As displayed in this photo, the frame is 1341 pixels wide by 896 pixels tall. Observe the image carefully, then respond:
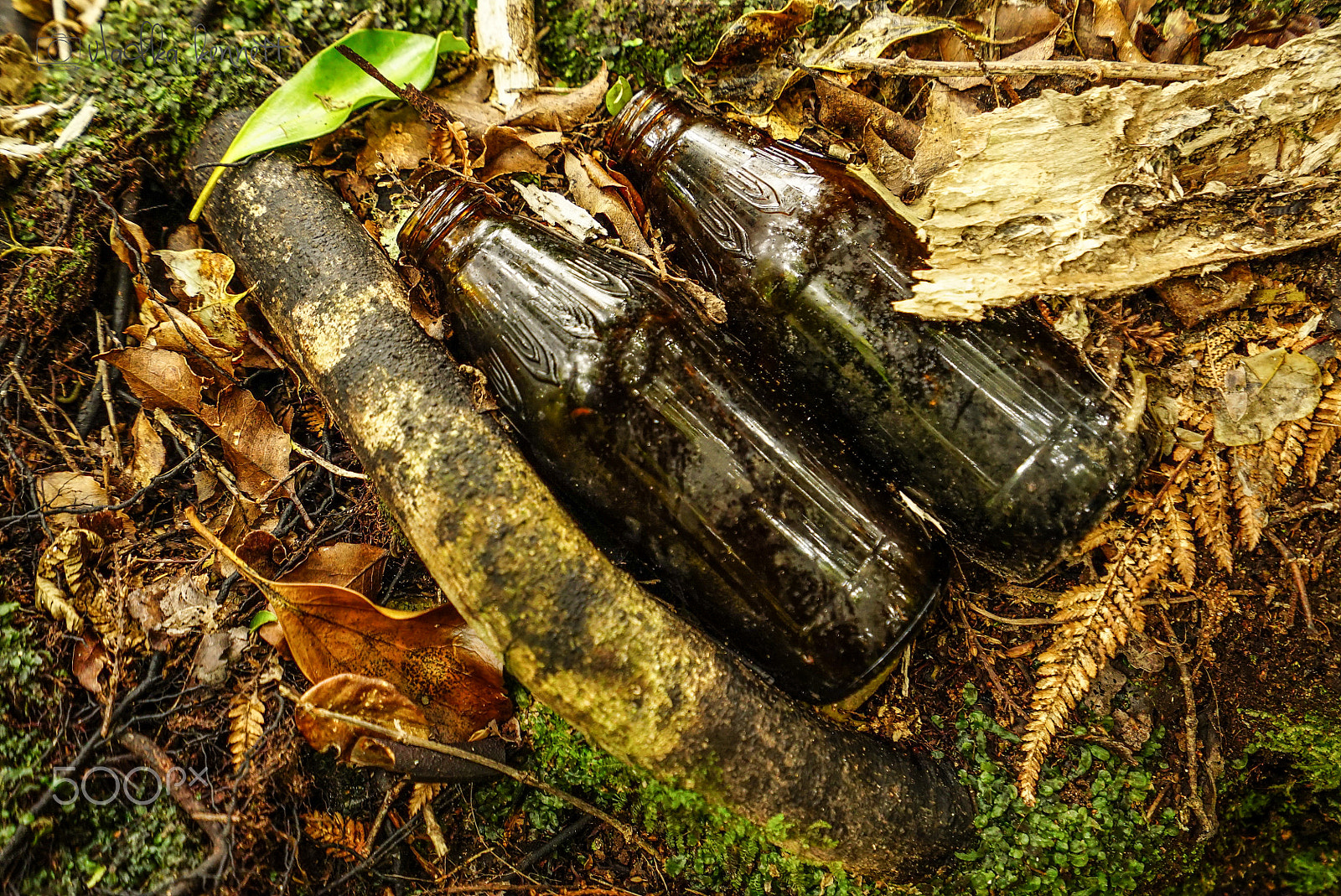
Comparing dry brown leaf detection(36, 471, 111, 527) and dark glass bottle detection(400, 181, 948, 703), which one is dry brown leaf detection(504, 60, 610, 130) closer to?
dark glass bottle detection(400, 181, 948, 703)

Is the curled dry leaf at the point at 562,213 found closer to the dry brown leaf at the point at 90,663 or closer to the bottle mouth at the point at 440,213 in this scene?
the bottle mouth at the point at 440,213

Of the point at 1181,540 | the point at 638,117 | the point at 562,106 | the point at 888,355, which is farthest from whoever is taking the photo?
the point at 562,106

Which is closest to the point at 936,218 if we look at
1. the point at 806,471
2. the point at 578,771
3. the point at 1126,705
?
the point at 806,471

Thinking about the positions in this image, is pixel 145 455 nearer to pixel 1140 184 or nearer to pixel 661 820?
pixel 661 820

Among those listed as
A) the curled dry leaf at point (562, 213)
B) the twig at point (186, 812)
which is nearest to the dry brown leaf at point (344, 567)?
the twig at point (186, 812)

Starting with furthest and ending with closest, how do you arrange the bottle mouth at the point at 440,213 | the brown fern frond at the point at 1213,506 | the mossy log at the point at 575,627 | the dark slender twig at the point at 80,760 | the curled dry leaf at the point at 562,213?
the curled dry leaf at the point at 562,213 → the bottle mouth at the point at 440,213 → the brown fern frond at the point at 1213,506 → the mossy log at the point at 575,627 → the dark slender twig at the point at 80,760

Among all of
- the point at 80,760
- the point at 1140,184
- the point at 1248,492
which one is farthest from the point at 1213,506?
the point at 80,760
